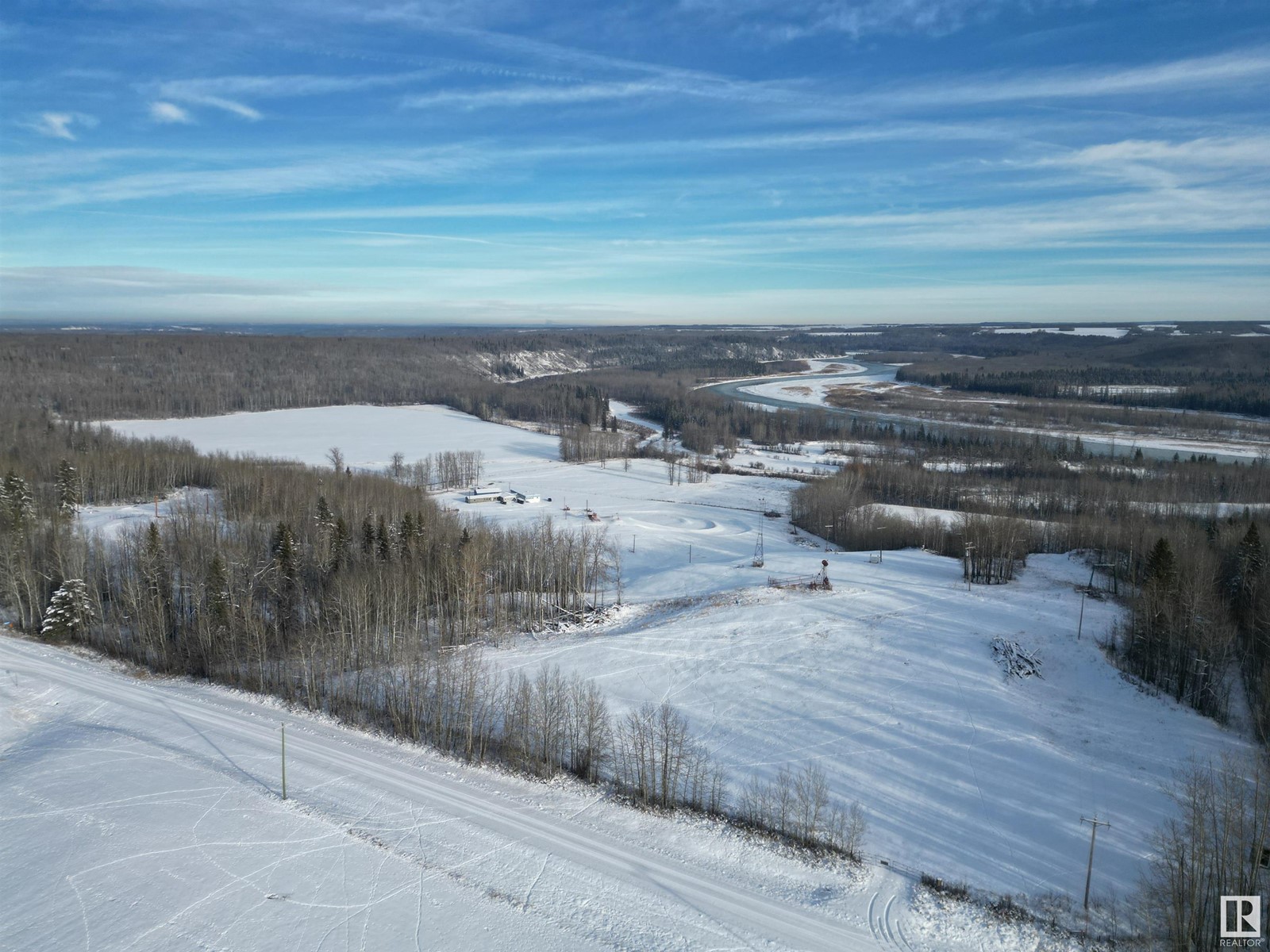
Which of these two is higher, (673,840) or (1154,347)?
(1154,347)

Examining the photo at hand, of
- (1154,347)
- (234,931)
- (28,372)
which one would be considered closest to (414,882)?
(234,931)

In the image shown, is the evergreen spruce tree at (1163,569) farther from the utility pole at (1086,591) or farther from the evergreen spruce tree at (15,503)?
the evergreen spruce tree at (15,503)

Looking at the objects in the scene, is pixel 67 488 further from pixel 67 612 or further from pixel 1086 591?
pixel 1086 591

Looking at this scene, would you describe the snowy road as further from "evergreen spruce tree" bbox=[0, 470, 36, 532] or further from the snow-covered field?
"evergreen spruce tree" bbox=[0, 470, 36, 532]

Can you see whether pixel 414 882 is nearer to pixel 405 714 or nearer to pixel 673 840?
pixel 673 840

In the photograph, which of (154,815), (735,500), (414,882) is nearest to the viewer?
(414,882)
